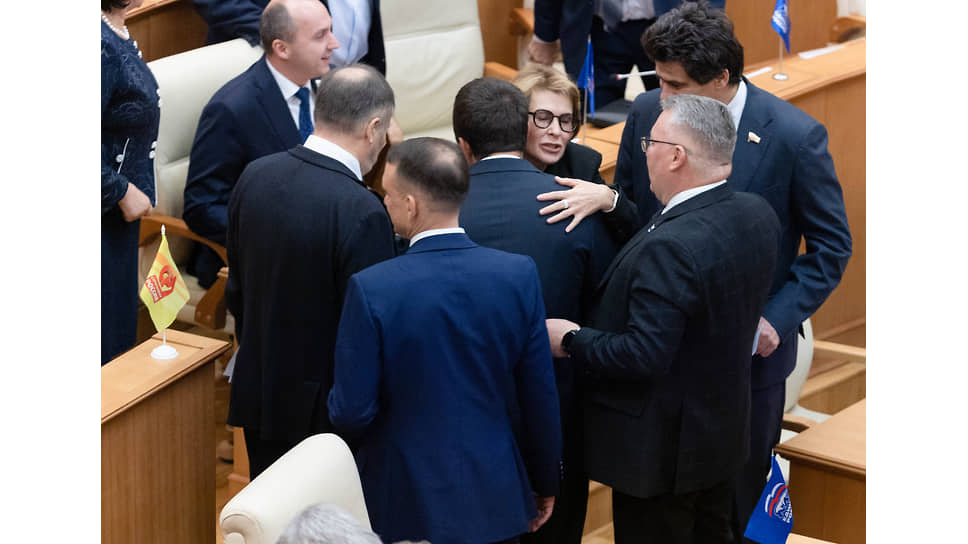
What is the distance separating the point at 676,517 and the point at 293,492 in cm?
93

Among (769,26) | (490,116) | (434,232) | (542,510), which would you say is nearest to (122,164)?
(490,116)

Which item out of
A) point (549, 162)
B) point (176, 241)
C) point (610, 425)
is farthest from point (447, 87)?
point (610, 425)

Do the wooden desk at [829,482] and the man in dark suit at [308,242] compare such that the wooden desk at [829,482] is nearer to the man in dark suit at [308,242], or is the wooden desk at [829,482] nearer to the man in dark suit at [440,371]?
the man in dark suit at [440,371]

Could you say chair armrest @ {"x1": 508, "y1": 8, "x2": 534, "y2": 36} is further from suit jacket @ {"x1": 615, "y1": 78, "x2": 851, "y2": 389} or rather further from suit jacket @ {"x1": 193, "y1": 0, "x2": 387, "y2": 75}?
suit jacket @ {"x1": 615, "y1": 78, "x2": 851, "y2": 389}

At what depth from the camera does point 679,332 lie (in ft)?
8.42

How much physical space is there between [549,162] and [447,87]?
2276mm

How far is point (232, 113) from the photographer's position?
3572 mm

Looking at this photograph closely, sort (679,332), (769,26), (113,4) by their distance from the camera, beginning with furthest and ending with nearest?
(769,26) → (113,4) → (679,332)

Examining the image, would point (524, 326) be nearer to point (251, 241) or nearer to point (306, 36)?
point (251, 241)

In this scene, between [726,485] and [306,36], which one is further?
[306,36]

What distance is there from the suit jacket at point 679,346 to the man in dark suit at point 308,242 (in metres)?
0.56

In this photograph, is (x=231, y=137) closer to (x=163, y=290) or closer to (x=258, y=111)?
(x=258, y=111)

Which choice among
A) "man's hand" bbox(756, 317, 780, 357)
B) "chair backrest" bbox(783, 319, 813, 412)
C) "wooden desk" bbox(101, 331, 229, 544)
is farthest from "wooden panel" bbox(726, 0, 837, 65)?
"wooden desk" bbox(101, 331, 229, 544)

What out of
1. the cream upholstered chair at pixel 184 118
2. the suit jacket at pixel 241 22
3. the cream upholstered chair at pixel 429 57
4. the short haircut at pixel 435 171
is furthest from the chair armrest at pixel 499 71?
the short haircut at pixel 435 171
